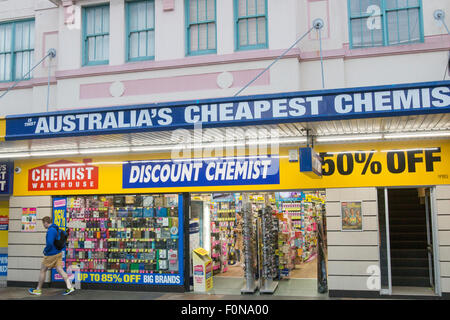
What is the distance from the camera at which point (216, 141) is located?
418 inches

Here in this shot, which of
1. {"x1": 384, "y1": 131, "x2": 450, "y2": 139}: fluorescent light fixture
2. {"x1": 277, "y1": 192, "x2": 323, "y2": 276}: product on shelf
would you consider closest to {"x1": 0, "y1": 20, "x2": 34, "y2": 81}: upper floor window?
{"x1": 277, "y1": 192, "x2": 323, "y2": 276}: product on shelf

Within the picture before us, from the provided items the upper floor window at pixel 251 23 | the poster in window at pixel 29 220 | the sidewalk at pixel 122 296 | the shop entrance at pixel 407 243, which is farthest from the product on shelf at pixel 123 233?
the shop entrance at pixel 407 243

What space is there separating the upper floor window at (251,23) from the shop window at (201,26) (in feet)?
2.22

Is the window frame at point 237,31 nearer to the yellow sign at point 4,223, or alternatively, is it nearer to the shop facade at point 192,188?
the shop facade at point 192,188

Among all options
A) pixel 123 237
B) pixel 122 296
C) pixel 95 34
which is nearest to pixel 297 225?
pixel 123 237

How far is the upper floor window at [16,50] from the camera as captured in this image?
45.9 ft

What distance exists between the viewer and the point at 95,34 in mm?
13188

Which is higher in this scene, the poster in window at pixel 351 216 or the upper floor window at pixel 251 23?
the upper floor window at pixel 251 23

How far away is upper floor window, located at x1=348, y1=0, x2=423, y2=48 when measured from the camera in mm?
11500

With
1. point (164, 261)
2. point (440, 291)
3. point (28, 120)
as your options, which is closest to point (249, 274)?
point (164, 261)

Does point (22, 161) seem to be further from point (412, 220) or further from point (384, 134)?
point (412, 220)

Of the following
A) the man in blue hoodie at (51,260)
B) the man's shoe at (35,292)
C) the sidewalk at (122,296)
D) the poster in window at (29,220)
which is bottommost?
the sidewalk at (122,296)

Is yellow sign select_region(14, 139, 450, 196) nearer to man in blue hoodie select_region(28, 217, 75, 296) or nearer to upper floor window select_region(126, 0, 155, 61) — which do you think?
man in blue hoodie select_region(28, 217, 75, 296)

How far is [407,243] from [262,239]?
438 centimetres
